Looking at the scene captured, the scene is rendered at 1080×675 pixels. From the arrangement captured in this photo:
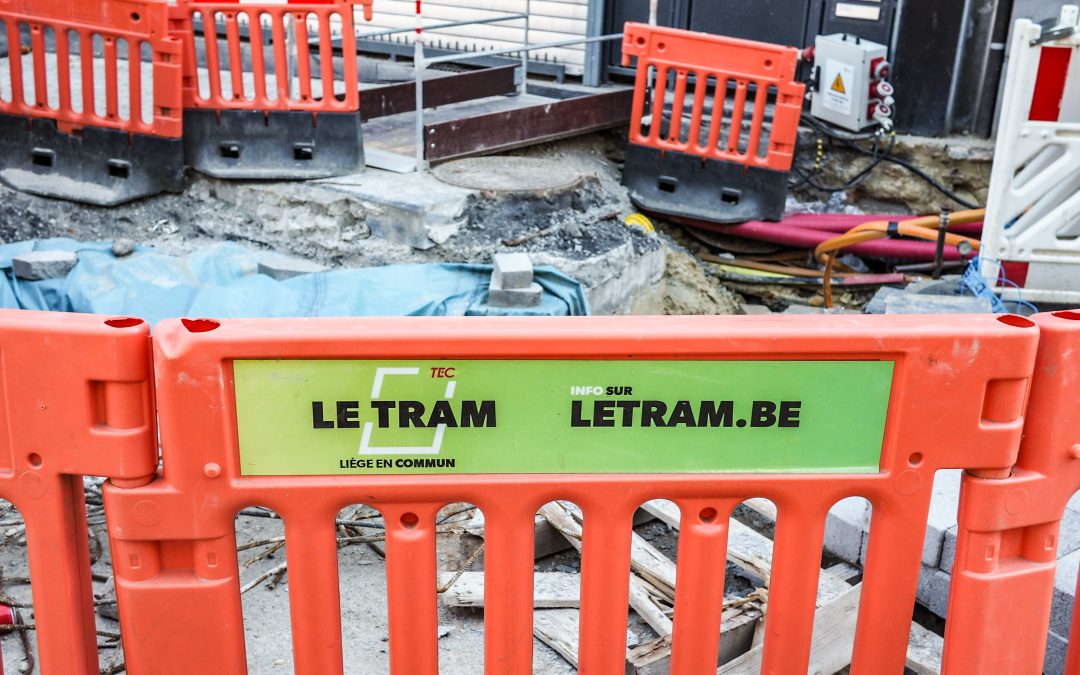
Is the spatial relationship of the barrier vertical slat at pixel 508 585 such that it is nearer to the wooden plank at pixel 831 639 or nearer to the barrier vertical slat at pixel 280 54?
the wooden plank at pixel 831 639

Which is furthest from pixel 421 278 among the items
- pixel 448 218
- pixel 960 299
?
pixel 960 299

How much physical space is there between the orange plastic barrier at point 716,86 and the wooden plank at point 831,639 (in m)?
5.34

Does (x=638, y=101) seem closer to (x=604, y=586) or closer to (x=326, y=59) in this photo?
(x=326, y=59)

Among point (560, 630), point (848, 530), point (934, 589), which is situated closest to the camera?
point (560, 630)

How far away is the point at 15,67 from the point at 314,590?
22.1ft

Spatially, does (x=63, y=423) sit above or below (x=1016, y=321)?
below

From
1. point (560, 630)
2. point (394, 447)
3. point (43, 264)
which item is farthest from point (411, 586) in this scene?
point (43, 264)

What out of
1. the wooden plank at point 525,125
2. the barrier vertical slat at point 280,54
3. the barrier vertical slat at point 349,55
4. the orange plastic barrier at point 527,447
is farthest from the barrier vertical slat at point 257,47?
the orange plastic barrier at point 527,447

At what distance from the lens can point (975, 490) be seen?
2646 millimetres

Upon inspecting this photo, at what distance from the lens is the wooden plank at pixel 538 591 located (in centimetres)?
391

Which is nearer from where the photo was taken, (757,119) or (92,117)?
(92,117)

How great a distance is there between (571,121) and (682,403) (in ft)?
23.2

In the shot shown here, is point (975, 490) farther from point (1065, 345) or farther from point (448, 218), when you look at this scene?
point (448, 218)

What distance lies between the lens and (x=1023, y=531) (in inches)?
108
